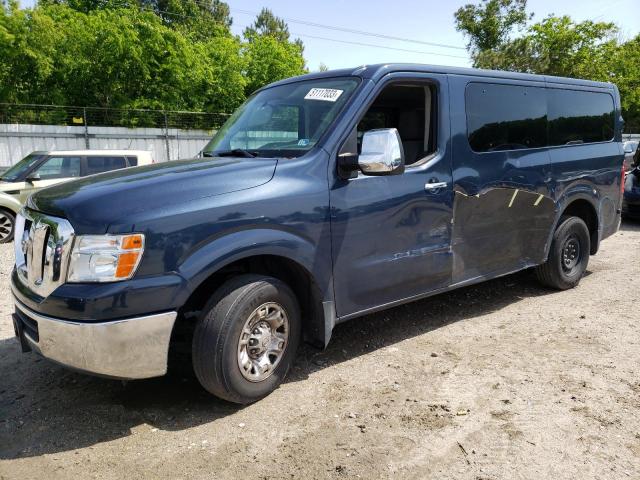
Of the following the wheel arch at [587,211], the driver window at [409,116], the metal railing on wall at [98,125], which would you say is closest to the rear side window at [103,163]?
the driver window at [409,116]

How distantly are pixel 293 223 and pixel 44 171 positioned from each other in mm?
8259

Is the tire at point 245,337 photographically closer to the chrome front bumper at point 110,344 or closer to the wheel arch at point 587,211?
the chrome front bumper at point 110,344

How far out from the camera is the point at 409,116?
4.60m

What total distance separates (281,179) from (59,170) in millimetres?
8114

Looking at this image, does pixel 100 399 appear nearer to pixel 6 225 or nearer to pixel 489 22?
pixel 6 225

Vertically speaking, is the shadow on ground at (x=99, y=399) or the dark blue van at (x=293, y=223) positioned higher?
the dark blue van at (x=293, y=223)

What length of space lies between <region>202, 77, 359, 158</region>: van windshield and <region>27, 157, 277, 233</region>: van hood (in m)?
0.37

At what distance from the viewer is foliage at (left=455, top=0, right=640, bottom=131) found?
32.8m

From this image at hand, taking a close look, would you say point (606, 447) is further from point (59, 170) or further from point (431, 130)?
point (59, 170)

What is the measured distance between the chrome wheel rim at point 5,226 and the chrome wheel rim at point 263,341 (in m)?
8.11

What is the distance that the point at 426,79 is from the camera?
4.04 m

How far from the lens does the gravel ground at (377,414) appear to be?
2680mm

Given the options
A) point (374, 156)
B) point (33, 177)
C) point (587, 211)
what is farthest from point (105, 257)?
point (33, 177)

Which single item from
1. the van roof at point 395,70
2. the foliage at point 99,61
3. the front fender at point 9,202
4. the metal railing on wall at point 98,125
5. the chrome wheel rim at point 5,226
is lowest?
the chrome wheel rim at point 5,226
